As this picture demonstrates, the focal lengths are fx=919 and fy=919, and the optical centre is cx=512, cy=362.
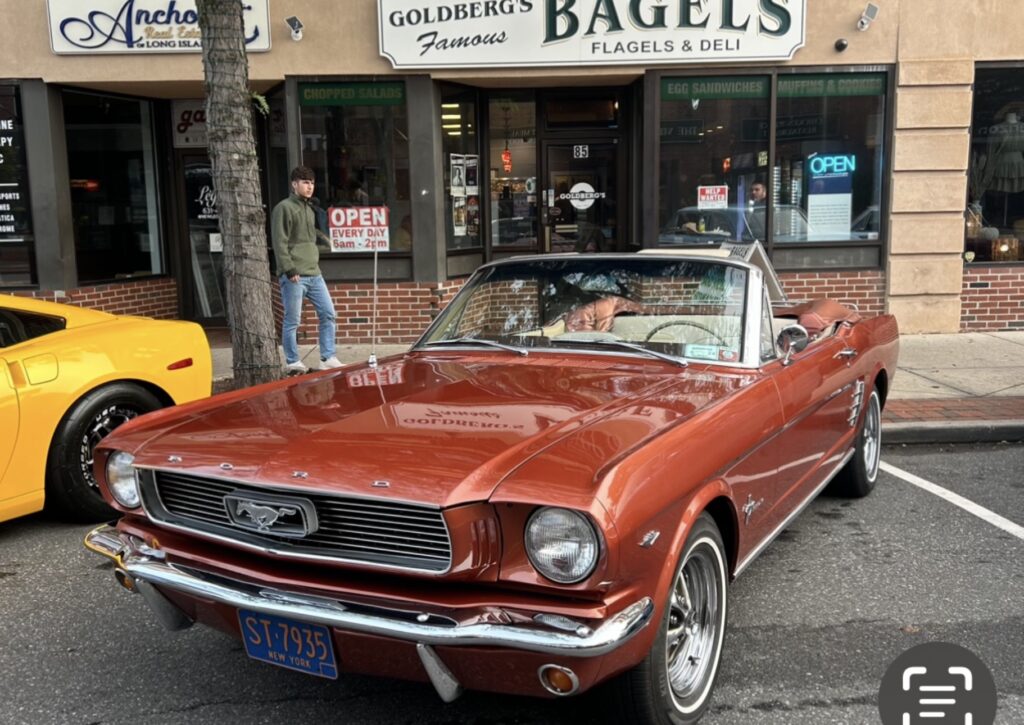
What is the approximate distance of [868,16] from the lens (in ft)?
32.3

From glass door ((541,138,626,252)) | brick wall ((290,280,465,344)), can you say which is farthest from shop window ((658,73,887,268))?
brick wall ((290,280,465,344))

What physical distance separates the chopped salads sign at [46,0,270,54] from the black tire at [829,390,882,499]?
7515 mm

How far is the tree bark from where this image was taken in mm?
6008

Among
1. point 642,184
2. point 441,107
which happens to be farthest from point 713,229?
point 441,107

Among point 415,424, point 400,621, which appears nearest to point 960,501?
point 415,424

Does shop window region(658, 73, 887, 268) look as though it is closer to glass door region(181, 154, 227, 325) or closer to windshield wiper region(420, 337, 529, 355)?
glass door region(181, 154, 227, 325)

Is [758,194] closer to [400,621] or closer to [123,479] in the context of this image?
[123,479]

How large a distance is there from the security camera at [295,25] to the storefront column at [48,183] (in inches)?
106

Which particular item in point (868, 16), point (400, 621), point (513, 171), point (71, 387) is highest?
point (868, 16)

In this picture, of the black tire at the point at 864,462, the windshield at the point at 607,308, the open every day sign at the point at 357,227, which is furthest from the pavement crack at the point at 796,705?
the open every day sign at the point at 357,227

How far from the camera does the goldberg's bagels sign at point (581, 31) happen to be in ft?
32.1

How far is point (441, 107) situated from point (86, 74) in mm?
3803

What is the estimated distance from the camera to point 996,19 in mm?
9992

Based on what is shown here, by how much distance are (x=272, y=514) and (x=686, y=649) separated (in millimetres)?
1344
